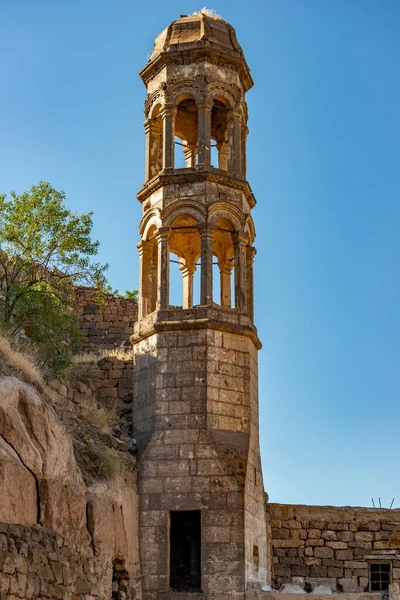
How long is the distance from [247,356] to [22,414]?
6625 mm

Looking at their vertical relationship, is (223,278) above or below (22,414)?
above

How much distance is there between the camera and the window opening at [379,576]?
19.4 m

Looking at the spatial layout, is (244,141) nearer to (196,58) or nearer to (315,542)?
(196,58)

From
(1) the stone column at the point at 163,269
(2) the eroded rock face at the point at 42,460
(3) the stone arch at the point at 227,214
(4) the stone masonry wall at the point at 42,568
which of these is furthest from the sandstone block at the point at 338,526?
(2) the eroded rock face at the point at 42,460

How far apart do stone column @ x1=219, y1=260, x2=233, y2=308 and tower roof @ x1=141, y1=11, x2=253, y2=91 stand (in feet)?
12.9

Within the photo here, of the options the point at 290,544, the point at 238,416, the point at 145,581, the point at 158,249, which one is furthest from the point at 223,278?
the point at 145,581

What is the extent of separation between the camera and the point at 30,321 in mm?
18766

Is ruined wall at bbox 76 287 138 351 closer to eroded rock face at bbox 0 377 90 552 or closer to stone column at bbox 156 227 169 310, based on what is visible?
stone column at bbox 156 227 169 310

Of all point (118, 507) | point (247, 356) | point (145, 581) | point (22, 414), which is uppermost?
point (247, 356)

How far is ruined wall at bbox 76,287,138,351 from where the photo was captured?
25844 millimetres

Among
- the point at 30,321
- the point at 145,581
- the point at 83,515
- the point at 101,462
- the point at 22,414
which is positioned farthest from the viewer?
the point at 30,321

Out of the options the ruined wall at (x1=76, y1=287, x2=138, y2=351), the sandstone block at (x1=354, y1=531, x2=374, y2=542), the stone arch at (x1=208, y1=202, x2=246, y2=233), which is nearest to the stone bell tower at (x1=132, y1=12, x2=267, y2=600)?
the stone arch at (x1=208, y1=202, x2=246, y2=233)

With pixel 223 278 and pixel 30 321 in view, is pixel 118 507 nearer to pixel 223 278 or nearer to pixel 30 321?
pixel 30 321

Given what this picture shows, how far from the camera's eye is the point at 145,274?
64.4ft
